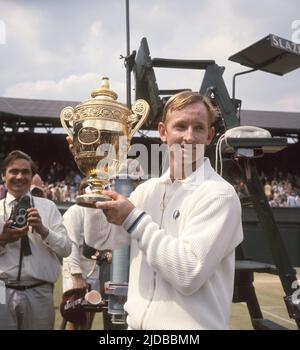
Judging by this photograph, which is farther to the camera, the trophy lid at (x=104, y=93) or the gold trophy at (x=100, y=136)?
the trophy lid at (x=104, y=93)

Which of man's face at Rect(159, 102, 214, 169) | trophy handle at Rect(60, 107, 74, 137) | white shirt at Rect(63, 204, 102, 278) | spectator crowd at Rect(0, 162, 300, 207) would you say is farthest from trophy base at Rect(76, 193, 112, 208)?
spectator crowd at Rect(0, 162, 300, 207)

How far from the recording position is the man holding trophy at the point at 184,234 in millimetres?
1309

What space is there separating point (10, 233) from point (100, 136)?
3.56 feet

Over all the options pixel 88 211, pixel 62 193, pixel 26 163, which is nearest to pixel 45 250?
pixel 26 163

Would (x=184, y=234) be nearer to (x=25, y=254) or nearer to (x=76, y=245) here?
(x=25, y=254)

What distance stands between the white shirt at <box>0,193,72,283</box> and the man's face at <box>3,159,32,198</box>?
0.22 feet

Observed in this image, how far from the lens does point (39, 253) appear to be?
268cm

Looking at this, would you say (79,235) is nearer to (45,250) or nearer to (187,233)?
(45,250)

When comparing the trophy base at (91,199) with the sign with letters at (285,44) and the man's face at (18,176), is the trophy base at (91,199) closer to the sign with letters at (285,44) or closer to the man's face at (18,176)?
the man's face at (18,176)

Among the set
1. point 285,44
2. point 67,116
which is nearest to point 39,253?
point 67,116

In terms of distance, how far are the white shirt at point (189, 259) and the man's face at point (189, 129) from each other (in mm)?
92

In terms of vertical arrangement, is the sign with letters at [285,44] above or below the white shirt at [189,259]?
above

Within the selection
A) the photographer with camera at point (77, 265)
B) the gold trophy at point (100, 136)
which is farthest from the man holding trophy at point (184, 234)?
the photographer with camera at point (77, 265)

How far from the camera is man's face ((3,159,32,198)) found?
2.74 metres
